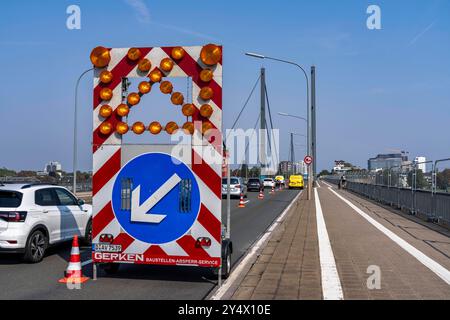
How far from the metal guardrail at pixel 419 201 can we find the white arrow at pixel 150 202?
33.7 feet

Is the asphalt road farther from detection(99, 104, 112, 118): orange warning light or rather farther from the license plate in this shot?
detection(99, 104, 112, 118): orange warning light

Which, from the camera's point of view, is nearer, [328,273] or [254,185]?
[328,273]

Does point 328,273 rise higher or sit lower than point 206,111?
lower

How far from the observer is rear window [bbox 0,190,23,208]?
9172 mm

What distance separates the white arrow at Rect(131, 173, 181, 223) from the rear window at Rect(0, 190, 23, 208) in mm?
3005

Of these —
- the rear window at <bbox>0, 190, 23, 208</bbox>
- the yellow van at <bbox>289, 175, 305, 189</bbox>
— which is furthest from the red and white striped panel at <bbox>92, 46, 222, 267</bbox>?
the yellow van at <bbox>289, 175, 305, 189</bbox>

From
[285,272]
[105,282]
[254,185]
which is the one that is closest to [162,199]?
[105,282]

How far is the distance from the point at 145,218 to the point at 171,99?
164cm

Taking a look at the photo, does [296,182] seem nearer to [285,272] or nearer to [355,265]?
[355,265]

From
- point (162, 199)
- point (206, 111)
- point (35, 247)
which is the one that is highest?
point (206, 111)

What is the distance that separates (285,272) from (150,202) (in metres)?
2.44

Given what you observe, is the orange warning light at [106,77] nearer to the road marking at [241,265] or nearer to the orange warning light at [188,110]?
the orange warning light at [188,110]

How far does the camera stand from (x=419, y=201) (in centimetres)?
1888
